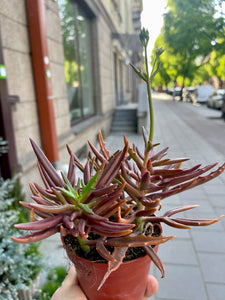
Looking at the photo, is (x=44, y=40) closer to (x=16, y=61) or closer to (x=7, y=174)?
(x=16, y=61)

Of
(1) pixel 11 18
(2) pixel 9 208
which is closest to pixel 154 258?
(2) pixel 9 208

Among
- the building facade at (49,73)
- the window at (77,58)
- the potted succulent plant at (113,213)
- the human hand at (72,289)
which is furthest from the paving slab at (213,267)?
the window at (77,58)

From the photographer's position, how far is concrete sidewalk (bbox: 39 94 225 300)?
0.91 metres

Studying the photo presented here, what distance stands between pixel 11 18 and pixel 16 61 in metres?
0.26

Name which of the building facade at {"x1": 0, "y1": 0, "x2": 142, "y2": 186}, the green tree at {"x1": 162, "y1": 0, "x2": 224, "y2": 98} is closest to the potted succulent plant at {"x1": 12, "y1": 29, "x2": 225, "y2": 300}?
the building facade at {"x1": 0, "y1": 0, "x2": 142, "y2": 186}

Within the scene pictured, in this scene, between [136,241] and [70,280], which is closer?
[136,241]

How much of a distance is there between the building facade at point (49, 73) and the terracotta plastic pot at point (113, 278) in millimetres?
496

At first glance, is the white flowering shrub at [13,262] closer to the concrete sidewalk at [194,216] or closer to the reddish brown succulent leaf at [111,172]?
the concrete sidewalk at [194,216]

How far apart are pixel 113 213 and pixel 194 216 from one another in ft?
2.92

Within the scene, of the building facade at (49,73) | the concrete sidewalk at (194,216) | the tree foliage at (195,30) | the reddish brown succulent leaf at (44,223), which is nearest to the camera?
the reddish brown succulent leaf at (44,223)

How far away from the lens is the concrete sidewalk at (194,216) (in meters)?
0.91

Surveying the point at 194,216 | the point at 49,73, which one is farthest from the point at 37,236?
the point at 49,73

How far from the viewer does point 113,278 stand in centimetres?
48

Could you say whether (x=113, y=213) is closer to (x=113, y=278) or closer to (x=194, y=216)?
(x=113, y=278)
